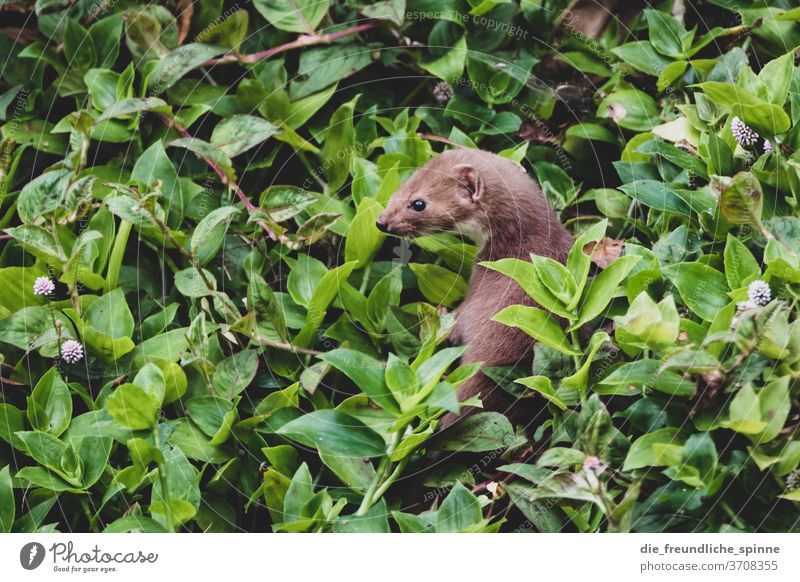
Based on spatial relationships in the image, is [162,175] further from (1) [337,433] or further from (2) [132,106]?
(1) [337,433]

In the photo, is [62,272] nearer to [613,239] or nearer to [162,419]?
[162,419]

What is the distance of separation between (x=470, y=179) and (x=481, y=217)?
0.22 feet

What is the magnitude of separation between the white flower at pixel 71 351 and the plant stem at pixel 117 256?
0.09 m

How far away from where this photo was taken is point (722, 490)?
920 mm

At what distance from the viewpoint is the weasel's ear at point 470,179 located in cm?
125

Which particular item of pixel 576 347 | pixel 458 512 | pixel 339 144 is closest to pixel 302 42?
pixel 339 144

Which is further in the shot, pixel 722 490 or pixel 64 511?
pixel 64 511

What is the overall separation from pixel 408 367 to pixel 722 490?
360mm

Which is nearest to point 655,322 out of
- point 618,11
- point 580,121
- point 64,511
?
point 580,121

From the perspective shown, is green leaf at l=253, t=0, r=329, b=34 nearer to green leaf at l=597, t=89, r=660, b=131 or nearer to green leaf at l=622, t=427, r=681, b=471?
green leaf at l=597, t=89, r=660, b=131

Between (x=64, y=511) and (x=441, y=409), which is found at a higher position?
(x=441, y=409)

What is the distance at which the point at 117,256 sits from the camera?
1140 mm

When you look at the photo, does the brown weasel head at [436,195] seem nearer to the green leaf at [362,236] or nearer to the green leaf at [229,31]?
the green leaf at [362,236]

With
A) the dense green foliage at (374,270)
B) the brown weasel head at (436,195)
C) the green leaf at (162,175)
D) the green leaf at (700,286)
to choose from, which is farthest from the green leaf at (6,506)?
the green leaf at (700,286)
